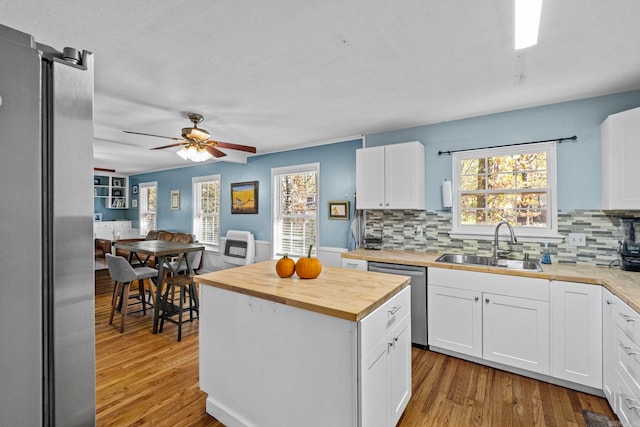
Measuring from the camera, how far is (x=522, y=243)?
9.89 feet

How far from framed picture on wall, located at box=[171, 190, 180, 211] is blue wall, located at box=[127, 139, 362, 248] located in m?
0.10

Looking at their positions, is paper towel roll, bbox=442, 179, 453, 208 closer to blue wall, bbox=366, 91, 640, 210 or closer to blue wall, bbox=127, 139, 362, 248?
blue wall, bbox=366, 91, 640, 210

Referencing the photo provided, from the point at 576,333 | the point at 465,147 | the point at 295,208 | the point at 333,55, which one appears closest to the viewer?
the point at 333,55

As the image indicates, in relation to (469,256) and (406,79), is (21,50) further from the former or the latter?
(469,256)

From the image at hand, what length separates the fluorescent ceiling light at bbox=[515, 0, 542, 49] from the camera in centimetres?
147

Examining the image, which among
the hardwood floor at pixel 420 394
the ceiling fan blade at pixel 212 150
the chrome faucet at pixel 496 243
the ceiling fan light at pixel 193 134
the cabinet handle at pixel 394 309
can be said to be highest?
the ceiling fan light at pixel 193 134

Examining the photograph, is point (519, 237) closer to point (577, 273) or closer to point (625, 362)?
point (577, 273)

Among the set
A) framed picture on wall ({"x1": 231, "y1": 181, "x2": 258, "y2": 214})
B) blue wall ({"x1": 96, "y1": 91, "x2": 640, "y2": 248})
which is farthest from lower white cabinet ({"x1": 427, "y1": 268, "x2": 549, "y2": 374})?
framed picture on wall ({"x1": 231, "y1": 181, "x2": 258, "y2": 214})

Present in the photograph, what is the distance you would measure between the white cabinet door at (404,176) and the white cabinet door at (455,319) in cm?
103

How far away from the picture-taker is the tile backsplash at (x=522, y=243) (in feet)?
8.70

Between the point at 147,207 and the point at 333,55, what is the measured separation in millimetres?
7479

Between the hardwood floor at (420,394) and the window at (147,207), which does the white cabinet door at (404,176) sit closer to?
the hardwood floor at (420,394)

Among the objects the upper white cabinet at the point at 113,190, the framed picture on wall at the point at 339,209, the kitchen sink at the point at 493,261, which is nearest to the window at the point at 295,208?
the framed picture on wall at the point at 339,209

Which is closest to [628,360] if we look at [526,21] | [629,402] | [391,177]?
[629,402]
